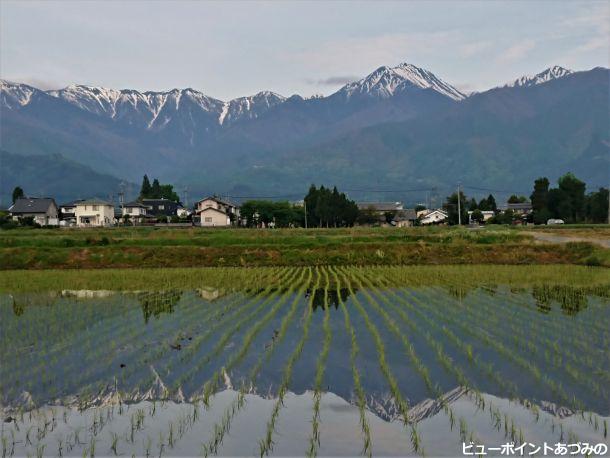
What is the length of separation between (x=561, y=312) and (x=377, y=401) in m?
8.89

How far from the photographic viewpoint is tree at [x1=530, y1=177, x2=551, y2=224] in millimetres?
82188

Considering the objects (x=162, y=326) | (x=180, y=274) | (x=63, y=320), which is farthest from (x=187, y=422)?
(x=180, y=274)

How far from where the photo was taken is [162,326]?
14922mm

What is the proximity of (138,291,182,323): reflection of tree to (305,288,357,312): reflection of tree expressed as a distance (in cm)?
396

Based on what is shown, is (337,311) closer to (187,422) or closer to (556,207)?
(187,422)

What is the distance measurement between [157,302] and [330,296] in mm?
5143

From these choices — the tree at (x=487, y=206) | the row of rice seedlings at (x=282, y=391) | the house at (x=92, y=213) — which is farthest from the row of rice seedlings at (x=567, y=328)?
the tree at (x=487, y=206)

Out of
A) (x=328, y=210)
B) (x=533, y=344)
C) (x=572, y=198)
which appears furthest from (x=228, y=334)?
(x=572, y=198)

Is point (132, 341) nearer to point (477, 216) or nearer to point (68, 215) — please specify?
point (477, 216)

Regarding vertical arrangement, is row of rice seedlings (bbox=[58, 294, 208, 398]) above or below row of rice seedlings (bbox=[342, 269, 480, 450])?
above

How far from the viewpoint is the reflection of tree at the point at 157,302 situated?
17.0 meters

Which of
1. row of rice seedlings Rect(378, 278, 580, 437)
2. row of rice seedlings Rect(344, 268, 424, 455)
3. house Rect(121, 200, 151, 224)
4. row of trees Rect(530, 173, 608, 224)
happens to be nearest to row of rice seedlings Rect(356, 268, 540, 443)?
row of rice seedlings Rect(378, 278, 580, 437)

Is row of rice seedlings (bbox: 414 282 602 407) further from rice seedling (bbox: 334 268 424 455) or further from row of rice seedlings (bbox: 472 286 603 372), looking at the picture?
rice seedling (bbox: 334 268 424 455)

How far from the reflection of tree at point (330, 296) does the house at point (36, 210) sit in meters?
71.7
